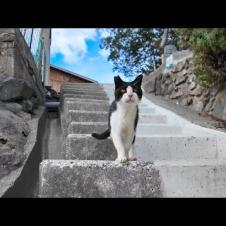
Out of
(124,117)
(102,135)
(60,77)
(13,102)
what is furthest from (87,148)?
(60,77)

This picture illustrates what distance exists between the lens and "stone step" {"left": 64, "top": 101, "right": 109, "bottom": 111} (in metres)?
4.71

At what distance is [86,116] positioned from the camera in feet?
Result: 14.2

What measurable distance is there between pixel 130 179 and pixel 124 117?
0.56 meters

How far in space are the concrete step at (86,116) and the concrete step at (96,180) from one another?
1.64 metres

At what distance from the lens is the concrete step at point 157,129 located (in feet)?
14.7

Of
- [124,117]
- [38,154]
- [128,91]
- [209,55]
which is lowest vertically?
[38,154]

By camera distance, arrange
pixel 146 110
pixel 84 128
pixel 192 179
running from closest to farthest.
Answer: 1. pixel 192 179
2. pixel 84 128
3. pixel 146 110

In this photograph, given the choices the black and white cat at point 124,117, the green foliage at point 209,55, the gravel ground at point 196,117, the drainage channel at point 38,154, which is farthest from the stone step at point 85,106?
the black and white cat at point 124,117

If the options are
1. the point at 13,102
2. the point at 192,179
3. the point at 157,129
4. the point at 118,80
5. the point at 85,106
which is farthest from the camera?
the point at 85,106

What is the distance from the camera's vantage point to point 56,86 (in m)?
12.1

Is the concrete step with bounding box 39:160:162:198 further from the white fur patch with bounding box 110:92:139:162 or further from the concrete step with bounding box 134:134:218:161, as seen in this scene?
the concrete step with bounding box 134:134:218:161

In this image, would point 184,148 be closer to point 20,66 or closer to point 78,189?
point 78,189

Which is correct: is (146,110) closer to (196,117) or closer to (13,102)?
(196,117)

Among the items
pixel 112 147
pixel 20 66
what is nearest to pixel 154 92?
pixel 20 66
